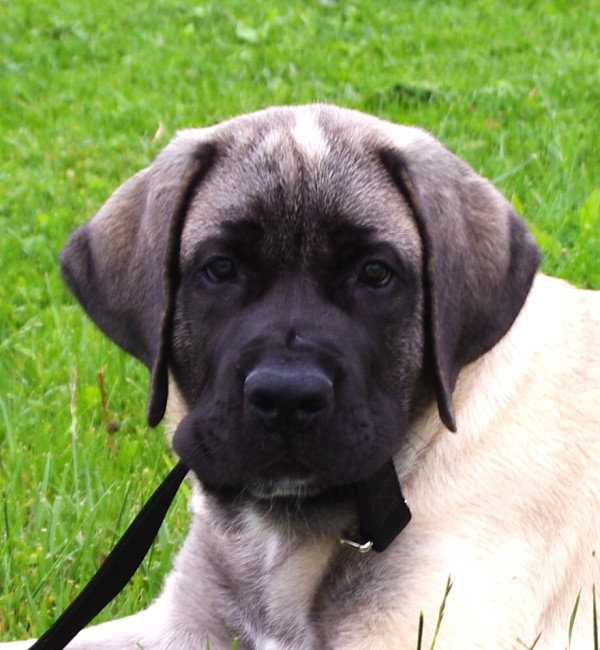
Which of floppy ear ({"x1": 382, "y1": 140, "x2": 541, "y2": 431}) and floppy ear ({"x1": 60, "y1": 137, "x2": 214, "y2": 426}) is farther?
floppy ear ({"x1": 60, "y1": 137, "x2": 214, "y2": 426})

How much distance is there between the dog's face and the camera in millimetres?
3262

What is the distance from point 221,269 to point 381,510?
0.81 m

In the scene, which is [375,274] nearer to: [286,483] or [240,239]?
[240,239]

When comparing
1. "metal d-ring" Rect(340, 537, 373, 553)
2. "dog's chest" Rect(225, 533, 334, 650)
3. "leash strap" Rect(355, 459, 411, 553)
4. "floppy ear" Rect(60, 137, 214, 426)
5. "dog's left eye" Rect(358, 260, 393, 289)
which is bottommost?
"dog's chest" Rect(225, 533, 334, 650)

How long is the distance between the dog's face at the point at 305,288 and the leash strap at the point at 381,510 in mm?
90

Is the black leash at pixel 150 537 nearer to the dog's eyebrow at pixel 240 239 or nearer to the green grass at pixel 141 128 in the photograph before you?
the green grass at pixel 141 128

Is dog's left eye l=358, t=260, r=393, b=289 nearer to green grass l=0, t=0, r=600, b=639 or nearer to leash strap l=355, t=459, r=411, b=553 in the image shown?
leash strap l=355, t=459, r=411, b=553

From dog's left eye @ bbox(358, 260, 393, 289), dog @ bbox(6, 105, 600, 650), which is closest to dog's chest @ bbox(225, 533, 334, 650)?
dog @ bbox(6, 105, 600, 650)

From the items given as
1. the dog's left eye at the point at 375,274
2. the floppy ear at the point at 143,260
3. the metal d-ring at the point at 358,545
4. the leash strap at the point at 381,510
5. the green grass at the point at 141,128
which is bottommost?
the green grass at the point at 141,128

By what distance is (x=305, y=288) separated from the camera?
3436 mm

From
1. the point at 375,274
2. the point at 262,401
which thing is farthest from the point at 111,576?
the point at 375,274

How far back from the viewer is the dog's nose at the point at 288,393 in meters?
3.12

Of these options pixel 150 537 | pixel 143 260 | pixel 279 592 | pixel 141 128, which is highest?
pixel 143 260

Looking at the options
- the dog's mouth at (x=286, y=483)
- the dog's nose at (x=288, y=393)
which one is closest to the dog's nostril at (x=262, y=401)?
the dog's nose at (x=288, y=393)
